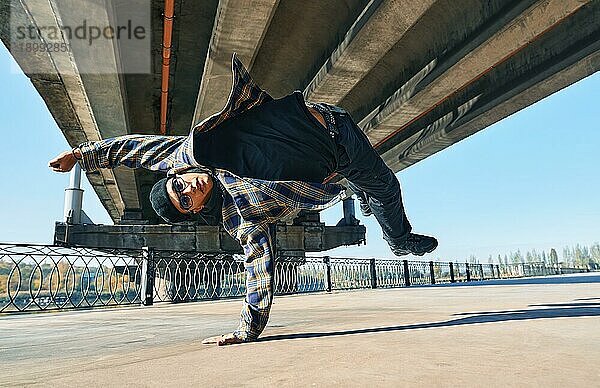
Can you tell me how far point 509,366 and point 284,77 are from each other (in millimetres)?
8547

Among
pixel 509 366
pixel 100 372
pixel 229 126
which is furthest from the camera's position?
pixel 229 126

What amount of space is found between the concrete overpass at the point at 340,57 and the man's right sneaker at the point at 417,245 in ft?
12.5

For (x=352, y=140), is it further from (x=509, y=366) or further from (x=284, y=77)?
(x=284, y=77)

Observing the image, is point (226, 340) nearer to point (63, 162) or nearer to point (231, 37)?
point (63, 162)

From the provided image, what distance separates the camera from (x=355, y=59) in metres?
7.44

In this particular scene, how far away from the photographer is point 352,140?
2.99 meters

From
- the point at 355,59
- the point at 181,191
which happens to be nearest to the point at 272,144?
the point at 181,191

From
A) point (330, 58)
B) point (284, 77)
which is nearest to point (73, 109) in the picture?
point (284, 77)

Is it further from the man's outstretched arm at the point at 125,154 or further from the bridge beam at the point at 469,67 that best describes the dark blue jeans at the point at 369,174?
the bridge beam at the point at 469,67

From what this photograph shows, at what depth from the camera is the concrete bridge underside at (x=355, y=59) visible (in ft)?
20.8

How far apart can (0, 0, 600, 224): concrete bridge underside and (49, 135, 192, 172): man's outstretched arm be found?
155 inches

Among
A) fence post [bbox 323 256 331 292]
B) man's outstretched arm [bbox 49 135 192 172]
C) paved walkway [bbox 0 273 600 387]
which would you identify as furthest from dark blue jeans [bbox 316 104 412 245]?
fence post [bbox 323 256 331 292]

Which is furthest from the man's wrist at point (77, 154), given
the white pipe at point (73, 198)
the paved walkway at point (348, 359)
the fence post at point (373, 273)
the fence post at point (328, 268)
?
the fence post at point (373, 273)

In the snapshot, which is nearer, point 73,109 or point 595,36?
point 595,36
